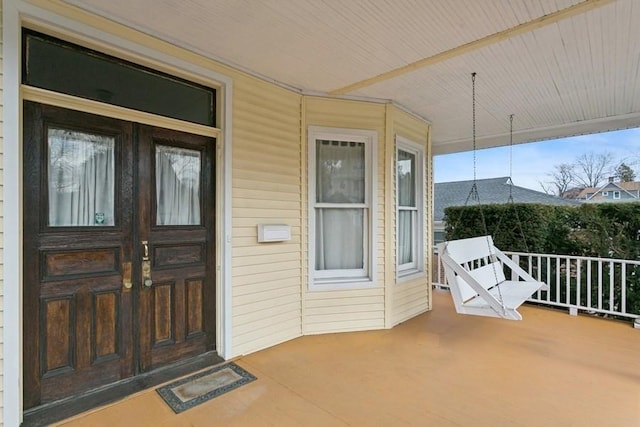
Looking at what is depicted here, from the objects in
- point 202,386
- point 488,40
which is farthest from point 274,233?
point 488,40

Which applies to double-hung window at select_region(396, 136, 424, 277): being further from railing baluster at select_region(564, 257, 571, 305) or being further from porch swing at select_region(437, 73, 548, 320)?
railing baluster at select_region(564, 257, 571, 305)

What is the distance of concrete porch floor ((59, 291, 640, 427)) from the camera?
2146 millimetres

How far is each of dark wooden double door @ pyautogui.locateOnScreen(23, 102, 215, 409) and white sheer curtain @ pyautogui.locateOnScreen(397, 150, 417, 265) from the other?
253cm

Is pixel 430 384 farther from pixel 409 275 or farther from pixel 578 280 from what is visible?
pixel 578 280

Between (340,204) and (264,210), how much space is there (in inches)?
39.5

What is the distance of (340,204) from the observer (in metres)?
3.89

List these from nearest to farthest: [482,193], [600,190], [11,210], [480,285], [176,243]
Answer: [11,210] → [176,243] → [480,285] → [600,190] → [482,193]

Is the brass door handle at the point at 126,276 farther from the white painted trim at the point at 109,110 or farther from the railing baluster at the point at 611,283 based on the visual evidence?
the railing baluster at the point at 611,283

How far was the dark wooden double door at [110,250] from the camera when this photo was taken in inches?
84.9

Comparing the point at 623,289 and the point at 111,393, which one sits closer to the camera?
the point at 111,393

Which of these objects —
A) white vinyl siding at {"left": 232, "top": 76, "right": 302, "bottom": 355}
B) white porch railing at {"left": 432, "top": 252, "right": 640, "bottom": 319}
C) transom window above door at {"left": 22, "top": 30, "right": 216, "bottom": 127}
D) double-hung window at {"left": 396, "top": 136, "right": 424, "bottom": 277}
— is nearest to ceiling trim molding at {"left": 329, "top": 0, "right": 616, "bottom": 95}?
white vinyl siding at {"left": 232, "top": 76, "right": 302, "bottom": 355}

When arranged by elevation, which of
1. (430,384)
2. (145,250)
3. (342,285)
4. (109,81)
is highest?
(109,81)

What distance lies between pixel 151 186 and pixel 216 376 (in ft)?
Answer: 5.60

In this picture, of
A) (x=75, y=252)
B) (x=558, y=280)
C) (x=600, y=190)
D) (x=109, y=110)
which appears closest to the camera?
(x=75, y=252)
